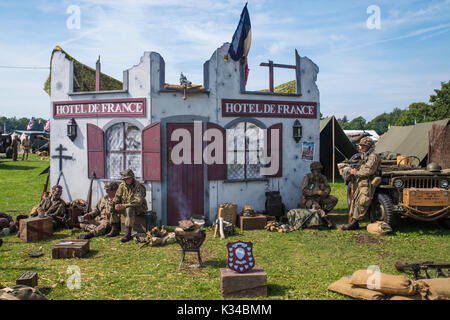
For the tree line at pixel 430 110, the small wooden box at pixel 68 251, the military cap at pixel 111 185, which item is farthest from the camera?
the tree line at pixel 430 110

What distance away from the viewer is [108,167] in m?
9.51

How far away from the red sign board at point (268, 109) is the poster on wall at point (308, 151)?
0.81m

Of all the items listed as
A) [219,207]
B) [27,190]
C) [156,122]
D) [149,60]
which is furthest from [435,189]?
[27,190]

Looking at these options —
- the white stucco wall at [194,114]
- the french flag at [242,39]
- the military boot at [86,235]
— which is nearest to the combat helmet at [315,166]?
the white stucco wall at [194,114]

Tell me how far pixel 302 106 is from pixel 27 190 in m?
11.7

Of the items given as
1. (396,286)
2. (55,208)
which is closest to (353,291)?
(396,286)

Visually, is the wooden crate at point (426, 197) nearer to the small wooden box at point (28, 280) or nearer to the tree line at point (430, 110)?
the small wooden box at point (28, 280)

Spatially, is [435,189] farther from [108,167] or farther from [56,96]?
[56,96]

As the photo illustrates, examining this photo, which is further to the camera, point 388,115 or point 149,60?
point 388,115

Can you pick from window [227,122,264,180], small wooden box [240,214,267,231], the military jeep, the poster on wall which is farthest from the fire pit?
the poster on wall

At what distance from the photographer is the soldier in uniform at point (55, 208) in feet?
28.8
